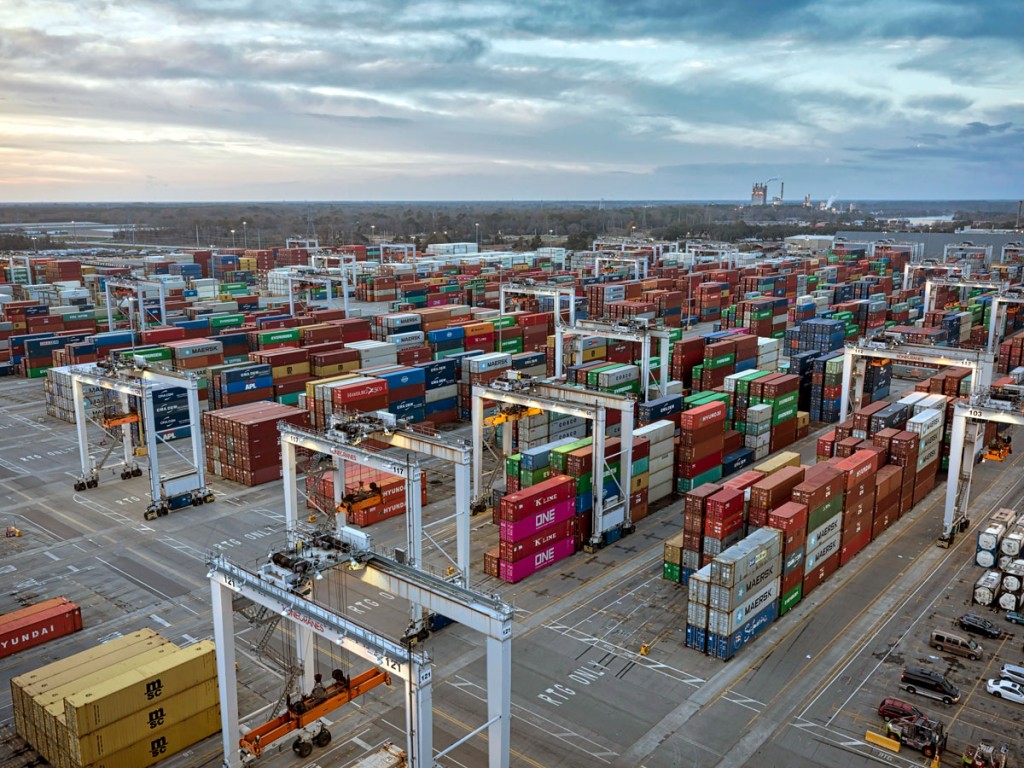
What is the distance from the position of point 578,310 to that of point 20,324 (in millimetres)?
66895

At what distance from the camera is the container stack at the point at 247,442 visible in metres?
51.6

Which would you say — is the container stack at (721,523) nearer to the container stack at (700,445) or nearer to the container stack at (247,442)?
the container stack at (700,445)

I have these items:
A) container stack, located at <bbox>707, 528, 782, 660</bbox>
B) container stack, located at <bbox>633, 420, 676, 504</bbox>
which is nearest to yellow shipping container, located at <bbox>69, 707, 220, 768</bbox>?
container stack, located at <bbox>707, 528, 782, 660</bbox>

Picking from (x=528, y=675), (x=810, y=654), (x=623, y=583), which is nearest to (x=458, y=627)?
(x=528, y=675)

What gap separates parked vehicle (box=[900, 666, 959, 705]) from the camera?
28828 millimetres

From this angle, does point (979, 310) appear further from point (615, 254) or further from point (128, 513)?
point (128, 513)

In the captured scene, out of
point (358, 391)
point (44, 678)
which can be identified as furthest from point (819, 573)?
point (44, 678)

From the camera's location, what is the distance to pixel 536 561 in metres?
38.9

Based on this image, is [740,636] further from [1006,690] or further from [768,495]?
[1006,690]

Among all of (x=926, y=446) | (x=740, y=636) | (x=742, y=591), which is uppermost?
Result: (x=926, y=446)

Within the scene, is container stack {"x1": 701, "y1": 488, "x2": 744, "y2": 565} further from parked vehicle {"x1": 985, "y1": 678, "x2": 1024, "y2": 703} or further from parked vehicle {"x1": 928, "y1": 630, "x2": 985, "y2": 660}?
parked vehicle {"x1": 985, "y1": 678, "x2": 1024, "y2": 703}

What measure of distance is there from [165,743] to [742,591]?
843 inches

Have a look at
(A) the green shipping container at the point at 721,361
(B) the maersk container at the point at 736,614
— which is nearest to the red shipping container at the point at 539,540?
(B) the maersk container at the point at 736,614

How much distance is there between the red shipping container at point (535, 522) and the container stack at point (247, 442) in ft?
70.5
